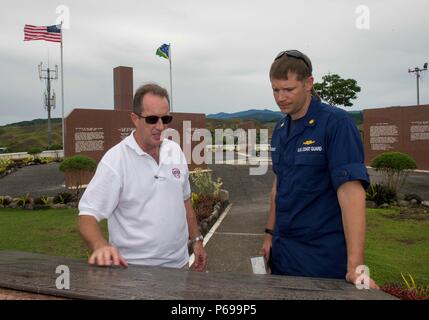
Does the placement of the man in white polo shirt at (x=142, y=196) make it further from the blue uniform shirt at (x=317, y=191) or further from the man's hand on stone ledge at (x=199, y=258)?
the blue uniform shirt at (x=317, y=191)

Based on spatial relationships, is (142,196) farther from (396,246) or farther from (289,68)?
(396,246)

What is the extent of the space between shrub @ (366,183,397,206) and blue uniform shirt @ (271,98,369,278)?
10595 mm

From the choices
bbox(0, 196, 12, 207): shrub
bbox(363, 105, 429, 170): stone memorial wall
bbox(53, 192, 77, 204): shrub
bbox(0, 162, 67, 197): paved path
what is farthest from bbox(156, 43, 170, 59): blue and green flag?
bbox(0, 196, 12, 207): shrub

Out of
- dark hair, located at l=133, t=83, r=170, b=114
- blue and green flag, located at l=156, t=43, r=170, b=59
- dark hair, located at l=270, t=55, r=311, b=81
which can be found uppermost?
blue and green flag, located at l=156, t=43, r=170, b=59

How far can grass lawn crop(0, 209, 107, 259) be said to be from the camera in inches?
296

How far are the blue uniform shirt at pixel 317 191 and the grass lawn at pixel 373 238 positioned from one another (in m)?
3.64

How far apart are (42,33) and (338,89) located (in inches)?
1483

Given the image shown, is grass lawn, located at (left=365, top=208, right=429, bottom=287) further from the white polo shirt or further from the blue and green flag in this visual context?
the blue and green flag

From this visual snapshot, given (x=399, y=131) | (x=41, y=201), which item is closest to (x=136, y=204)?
(x=41, y=201)

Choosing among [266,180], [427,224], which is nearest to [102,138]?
[266,180]

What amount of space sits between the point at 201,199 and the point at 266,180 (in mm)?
8133

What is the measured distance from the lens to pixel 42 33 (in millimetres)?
20453

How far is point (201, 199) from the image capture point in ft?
35.9
